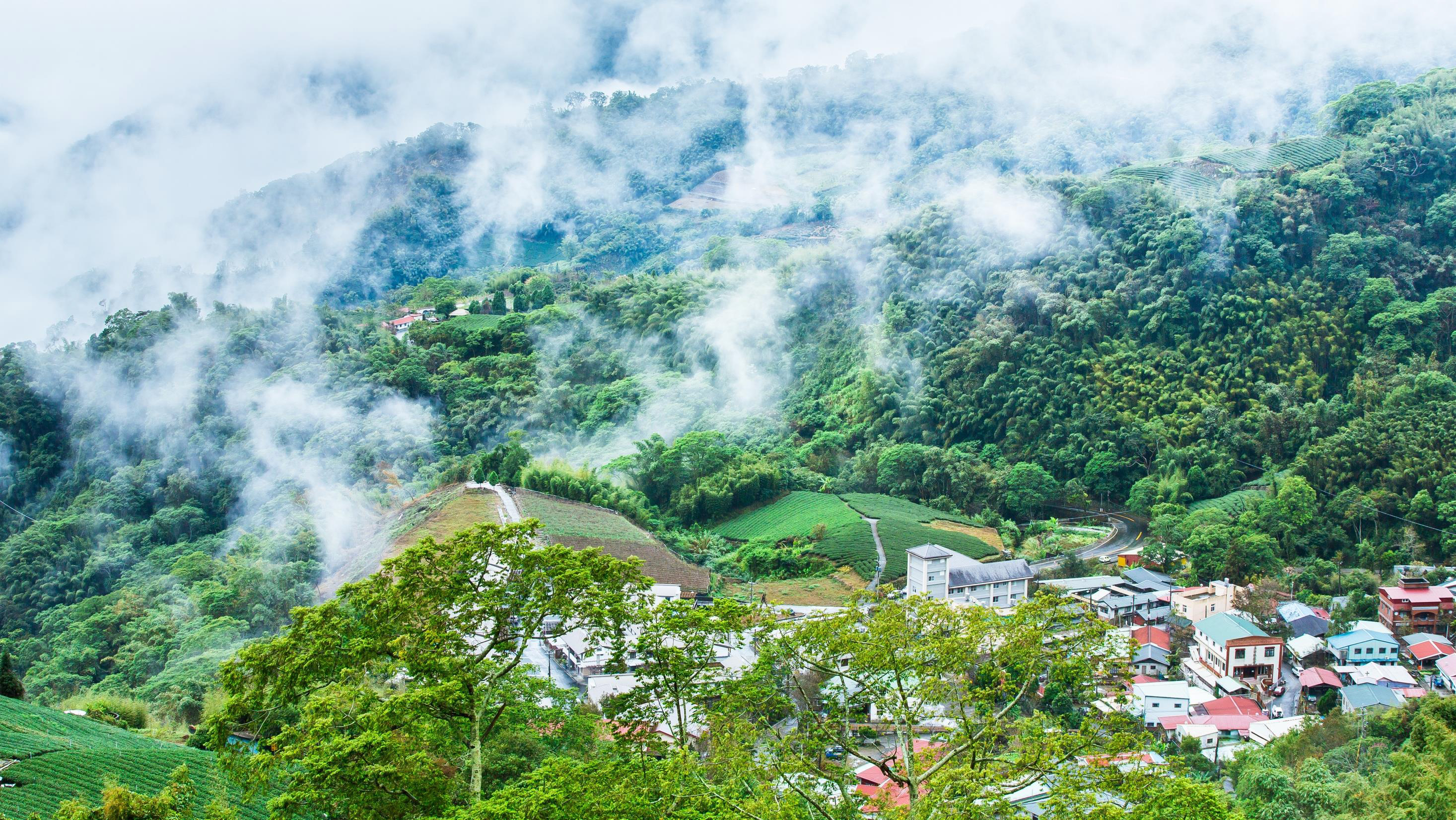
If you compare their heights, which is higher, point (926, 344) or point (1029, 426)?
point (926, 344)

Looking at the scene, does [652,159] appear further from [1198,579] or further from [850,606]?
[850,606]

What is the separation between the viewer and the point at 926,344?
31375 mm

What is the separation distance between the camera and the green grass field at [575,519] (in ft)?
72.9

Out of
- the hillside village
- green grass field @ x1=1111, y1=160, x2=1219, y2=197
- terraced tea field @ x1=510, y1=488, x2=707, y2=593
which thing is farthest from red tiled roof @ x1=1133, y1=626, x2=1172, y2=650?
green grass field @ x1=1111, y1=160, x2=1219, y2=197

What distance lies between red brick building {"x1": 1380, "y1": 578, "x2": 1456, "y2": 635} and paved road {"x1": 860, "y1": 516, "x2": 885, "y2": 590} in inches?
347

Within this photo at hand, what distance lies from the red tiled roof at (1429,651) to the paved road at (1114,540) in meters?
6.57

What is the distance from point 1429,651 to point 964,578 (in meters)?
7.60

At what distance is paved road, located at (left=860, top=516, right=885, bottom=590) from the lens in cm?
2177

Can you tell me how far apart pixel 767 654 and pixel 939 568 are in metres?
13.7

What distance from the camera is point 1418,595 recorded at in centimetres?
1909

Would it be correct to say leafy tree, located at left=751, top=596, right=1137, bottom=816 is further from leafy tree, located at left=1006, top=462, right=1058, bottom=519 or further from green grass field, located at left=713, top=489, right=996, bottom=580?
leafy tree, located at left=1006, top=462, right=1058, bottom=519

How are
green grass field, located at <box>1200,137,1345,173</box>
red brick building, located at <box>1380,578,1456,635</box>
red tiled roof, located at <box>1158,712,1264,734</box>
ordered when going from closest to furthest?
red tiled roof, located at <box>1158,712,1264,734</box>
red brick building, located at <box>1380,578,1456,635</box>
green grass field, located at <box>1200,137,1345,173</box>

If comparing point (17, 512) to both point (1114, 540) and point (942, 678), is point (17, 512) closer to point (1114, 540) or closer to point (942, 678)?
point (1114, 540)

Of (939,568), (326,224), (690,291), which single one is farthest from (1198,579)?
(326,224)
